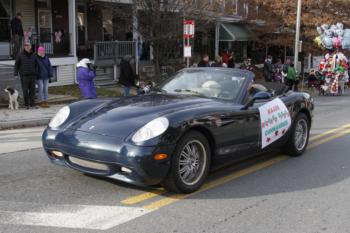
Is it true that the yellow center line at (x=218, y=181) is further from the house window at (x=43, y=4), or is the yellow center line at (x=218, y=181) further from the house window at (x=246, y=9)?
the house window at (x=246, y=9)

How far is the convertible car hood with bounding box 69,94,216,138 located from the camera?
490 cm

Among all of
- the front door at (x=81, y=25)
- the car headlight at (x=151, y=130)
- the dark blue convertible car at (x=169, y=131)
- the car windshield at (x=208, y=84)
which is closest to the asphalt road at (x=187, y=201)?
the dark blue convertible car at (x=169, y=131)

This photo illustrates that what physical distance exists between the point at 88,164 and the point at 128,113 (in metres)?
0.75

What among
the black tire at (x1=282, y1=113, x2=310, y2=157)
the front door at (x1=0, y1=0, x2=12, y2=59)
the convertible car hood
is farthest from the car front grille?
the front door at (x1=0, y1=0, x2=12, y2=59)

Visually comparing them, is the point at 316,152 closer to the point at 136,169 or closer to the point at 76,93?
the point at 136,169

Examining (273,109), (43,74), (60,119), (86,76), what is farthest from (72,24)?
(60,119)

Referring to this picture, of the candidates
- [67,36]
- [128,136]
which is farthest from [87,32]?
[128,136]

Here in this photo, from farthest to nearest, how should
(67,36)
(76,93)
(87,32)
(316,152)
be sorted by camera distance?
1. (87,32)
2. (67,36)
3. (76,93)
4. (316,152)

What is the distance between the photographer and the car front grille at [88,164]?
4785 mm

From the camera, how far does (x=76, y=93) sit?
53.3ft

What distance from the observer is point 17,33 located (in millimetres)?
16188

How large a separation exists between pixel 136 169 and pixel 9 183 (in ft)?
5.84

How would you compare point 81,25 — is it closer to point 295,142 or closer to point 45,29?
point 45,29

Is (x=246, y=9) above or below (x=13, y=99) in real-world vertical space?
above
